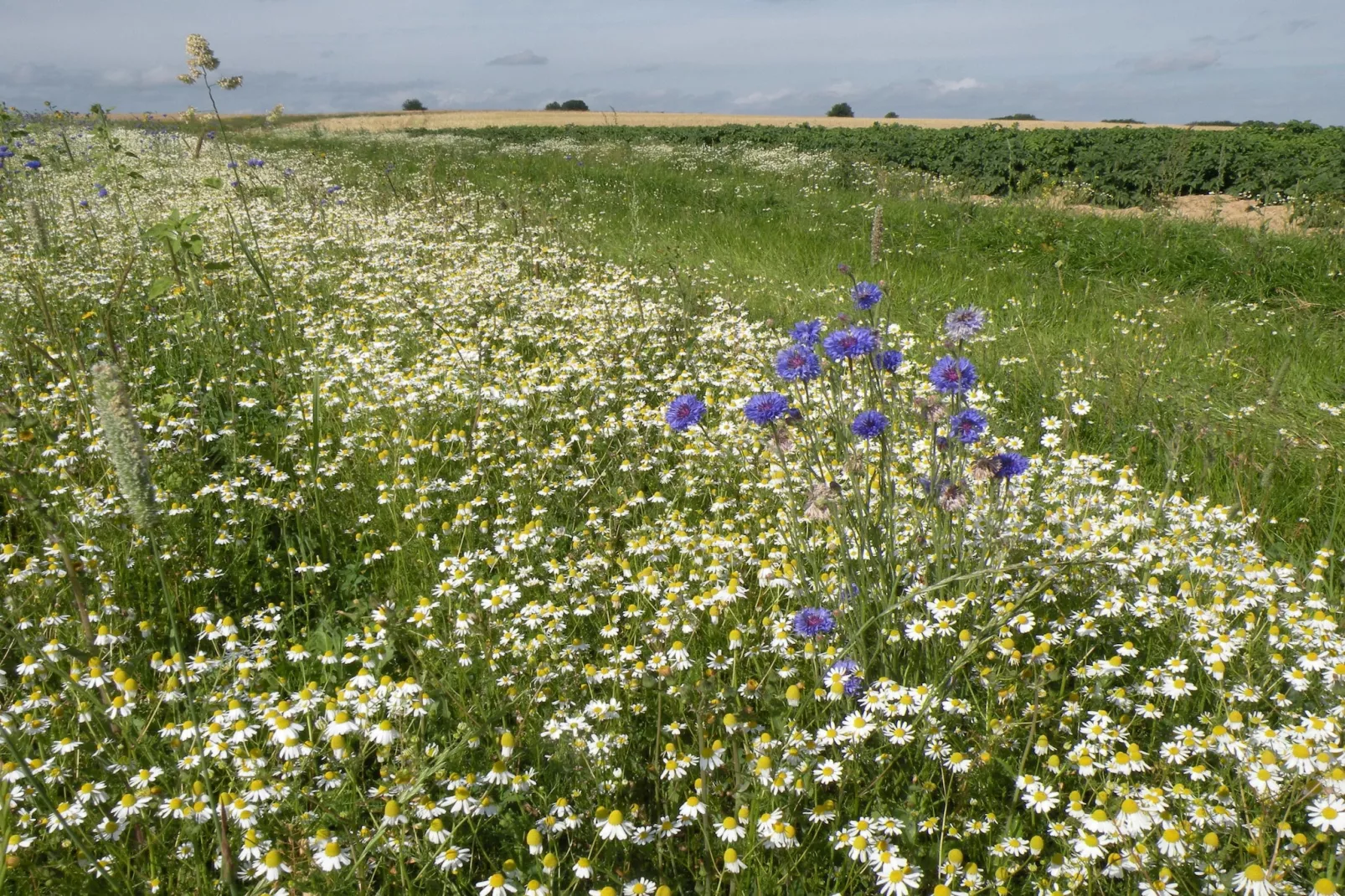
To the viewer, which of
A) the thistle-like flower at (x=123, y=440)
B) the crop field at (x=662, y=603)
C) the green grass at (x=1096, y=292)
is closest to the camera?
the thistle-like flower at (x=123, y=440)

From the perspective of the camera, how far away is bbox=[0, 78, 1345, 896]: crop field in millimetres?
1814

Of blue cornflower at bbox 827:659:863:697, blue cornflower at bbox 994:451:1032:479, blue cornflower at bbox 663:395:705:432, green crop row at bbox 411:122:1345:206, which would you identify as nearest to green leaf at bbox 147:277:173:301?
blue cornflower at bbox 663:395:705:432

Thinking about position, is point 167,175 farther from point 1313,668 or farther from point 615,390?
point 1313,668

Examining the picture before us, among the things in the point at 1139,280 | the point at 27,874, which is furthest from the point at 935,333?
the point at 27,874

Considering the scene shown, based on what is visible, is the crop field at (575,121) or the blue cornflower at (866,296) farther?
the crop field at (575,121)

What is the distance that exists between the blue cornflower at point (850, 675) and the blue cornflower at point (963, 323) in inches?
39.2

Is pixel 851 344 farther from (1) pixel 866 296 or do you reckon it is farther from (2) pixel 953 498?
(2) pixel 953 498

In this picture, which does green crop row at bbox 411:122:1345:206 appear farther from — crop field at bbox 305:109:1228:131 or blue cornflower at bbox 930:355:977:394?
crop field at bbox 305:109:1228:131

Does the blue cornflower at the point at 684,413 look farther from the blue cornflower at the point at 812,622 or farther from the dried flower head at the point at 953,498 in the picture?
the dried flower head at the point at 953,498

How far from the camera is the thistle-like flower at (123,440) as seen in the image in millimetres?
1280

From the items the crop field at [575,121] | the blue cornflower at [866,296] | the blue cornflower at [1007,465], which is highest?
the crop field at [575,121]

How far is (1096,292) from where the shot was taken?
21.7 feet

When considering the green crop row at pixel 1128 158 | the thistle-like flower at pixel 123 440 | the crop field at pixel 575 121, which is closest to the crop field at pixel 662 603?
the thistle-like flower at pixel 123 440

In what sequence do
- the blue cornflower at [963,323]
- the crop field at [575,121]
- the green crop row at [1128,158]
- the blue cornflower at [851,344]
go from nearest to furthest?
the blue cornflower at [851,344] → the blue cornflower at [963,323] → the green crop row at [1128,158] → the crop field at [575,121]
